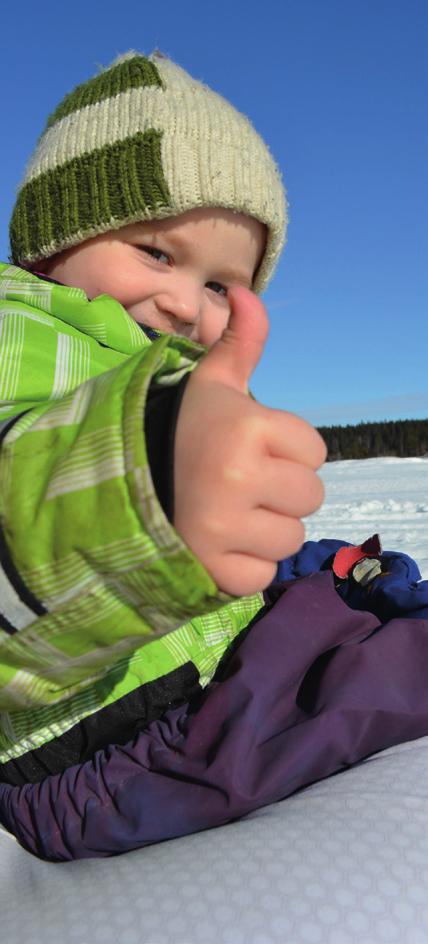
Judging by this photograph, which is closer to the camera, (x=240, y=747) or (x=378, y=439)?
(x=240, y=747)

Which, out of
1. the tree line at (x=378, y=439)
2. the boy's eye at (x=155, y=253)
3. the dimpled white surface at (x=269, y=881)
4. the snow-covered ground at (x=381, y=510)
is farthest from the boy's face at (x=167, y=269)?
the tree line at (x=378, y=439)

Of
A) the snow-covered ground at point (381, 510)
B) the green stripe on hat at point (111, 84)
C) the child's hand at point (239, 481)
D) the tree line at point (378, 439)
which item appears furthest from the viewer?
the tree line at point (378, 439)

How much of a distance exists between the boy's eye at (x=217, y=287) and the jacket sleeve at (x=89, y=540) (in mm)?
803

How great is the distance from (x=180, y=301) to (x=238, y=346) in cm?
77

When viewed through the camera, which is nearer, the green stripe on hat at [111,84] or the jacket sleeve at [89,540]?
the jacket sleeve at [89,540]

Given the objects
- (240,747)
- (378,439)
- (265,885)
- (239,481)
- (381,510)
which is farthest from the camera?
(378,439)

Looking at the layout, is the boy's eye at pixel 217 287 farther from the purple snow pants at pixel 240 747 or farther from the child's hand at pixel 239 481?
the child's hand at pixel 239 481

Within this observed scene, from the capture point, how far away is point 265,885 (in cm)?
86

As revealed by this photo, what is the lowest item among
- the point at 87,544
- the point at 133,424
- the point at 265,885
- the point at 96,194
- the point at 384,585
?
the point at 265,885

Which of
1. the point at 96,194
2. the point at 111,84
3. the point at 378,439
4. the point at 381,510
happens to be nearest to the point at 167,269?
the point at 96,194

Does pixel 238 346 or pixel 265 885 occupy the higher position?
pixel 238 346

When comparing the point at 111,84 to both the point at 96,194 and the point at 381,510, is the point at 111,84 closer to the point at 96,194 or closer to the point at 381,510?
the point at 96,194

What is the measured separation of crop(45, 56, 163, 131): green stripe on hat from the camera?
160 centimetres

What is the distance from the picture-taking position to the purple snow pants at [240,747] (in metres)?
1.05
